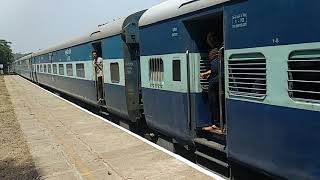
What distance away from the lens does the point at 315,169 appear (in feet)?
14.2

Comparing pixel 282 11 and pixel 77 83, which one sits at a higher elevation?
pixel 282 11

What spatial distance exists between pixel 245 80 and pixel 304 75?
1141 millimetres

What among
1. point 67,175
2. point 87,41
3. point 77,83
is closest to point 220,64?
point 67,175

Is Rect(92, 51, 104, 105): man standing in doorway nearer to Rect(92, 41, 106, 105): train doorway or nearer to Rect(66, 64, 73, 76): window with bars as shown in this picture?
Rect(92, 41, 106, 105): train doorway

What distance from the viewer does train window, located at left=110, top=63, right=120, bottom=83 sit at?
12.1 m

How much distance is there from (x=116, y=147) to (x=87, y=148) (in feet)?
2.18

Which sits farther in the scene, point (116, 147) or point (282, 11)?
point (116, 147)

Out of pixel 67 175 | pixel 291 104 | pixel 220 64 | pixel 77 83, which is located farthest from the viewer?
pixel 77 83

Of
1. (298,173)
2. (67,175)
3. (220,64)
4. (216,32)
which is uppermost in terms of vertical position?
(216,32)

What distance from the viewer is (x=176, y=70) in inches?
310

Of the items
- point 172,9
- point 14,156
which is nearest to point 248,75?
point 172,9

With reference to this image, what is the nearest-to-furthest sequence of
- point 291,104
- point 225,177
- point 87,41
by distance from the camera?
point 291,104, point 225,177, point 87,41

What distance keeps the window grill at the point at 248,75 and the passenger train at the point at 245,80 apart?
0.01m

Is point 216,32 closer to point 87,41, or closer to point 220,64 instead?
point 220,64
